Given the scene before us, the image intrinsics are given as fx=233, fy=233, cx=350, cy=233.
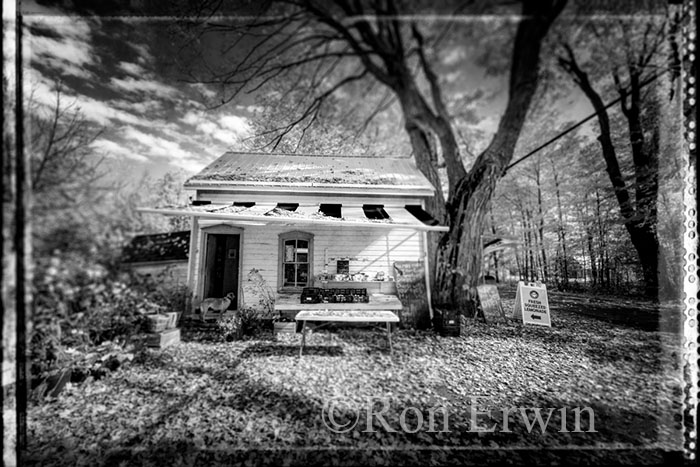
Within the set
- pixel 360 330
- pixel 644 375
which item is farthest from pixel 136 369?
pixel 644 375

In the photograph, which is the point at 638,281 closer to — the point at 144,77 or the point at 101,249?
the point at 101,249

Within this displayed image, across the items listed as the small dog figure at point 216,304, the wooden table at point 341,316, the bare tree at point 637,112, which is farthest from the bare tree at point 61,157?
the bare tree at point 637,112

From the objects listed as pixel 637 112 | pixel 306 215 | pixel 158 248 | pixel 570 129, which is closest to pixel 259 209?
pixel 306 215

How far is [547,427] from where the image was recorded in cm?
168

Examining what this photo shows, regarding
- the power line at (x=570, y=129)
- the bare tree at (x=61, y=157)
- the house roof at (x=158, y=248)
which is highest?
the power line at (x=570, y=129)

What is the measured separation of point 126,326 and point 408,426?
2.21m

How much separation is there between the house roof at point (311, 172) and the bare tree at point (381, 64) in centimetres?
20

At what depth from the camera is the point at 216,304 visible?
2.01 meters

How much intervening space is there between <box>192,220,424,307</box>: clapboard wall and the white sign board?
1.20 meters

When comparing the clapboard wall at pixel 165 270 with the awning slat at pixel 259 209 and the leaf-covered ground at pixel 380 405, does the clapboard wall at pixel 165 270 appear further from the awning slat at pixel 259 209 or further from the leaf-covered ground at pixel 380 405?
the awning slat at pixel 259 209

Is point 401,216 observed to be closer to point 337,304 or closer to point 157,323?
point 337,304

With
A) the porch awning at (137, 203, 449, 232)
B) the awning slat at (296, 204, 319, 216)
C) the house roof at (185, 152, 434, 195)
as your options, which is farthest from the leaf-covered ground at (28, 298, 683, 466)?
the house roof at (185, 152, 434, 195)

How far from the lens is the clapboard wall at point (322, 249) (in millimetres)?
2084

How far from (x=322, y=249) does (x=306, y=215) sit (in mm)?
342
